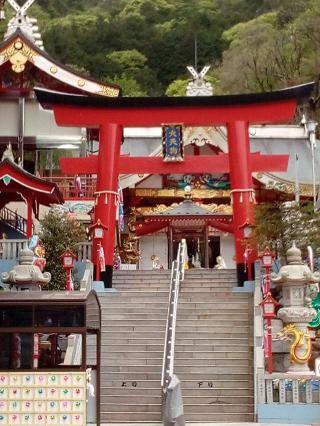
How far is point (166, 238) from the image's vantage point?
104 ft

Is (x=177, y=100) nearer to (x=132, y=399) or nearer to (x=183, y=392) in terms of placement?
(x=183, y=392)

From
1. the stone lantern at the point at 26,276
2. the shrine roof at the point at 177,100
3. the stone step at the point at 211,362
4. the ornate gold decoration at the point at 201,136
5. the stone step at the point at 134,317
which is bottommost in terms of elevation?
the stone step at the point at 211,362

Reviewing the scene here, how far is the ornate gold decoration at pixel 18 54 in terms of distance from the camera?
97.0ft

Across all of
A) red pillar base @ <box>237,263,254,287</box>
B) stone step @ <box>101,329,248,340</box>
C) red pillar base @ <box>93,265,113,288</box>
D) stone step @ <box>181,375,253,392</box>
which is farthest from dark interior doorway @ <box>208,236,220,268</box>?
stone step @ <box>181,375,253,392</box>

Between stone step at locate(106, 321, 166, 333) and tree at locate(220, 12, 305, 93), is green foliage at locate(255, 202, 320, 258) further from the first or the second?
tree at locate(220, 12, 305, 93)

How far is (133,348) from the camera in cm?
1697

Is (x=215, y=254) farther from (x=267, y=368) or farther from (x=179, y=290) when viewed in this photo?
(x=267, y=368)

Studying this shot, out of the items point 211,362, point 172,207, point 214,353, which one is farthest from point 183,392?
point 172,207

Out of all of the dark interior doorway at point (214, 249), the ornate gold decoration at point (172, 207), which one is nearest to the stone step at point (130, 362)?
the ornate gold decoration at point (172, 207)

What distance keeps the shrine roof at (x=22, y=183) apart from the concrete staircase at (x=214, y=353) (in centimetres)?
447

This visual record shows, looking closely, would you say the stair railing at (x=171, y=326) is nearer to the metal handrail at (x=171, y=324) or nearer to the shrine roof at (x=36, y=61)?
the metal handrail at (x=171, y=324)

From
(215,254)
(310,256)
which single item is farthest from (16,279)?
(215,254)

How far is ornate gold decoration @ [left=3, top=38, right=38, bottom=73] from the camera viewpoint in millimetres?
29562

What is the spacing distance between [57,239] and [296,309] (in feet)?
22.6
